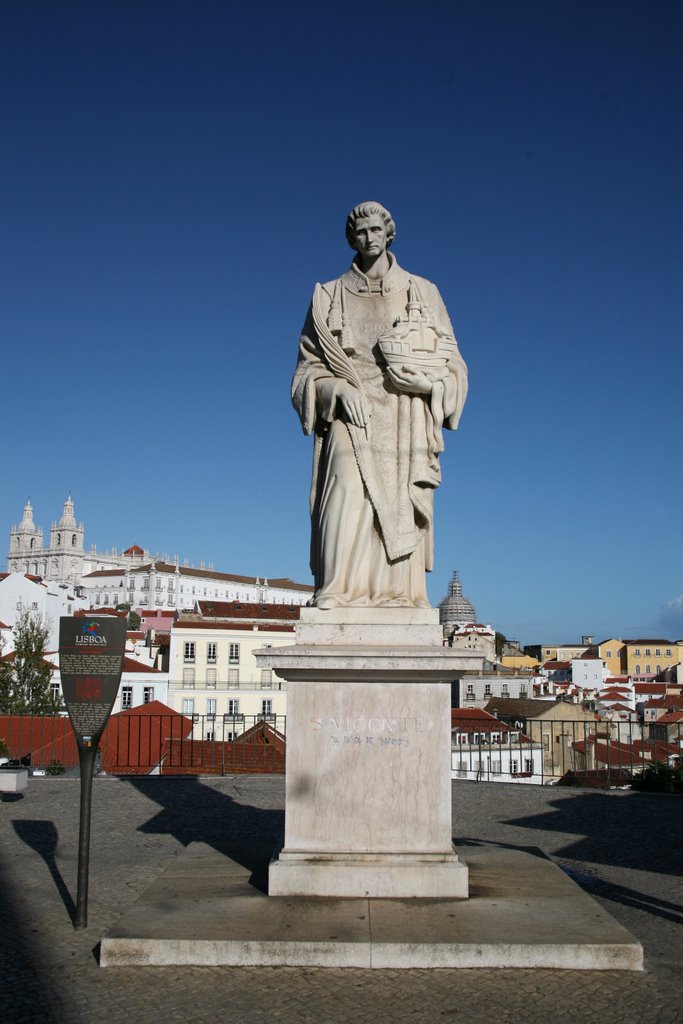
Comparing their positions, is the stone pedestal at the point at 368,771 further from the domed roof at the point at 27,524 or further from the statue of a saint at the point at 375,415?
the domed roof at the point at 27,524

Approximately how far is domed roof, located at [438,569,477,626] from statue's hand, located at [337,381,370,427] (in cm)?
12577

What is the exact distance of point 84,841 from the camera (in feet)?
17.3

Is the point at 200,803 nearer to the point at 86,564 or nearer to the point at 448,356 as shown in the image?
the point at 448,356

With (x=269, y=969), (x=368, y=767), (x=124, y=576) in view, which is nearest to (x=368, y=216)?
(x=368, y=767)

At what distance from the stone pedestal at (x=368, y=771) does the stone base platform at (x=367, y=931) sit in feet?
0.51

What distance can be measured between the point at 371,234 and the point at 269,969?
460 centimetres

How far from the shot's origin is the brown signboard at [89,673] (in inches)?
210

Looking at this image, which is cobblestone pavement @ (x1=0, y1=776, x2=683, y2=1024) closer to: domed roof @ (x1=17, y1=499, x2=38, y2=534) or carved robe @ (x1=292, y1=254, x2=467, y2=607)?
carved robe @ (x1=292, y1=254, x2=467, y2=607)

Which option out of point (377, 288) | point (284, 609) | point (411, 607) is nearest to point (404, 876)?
point (411, 607)

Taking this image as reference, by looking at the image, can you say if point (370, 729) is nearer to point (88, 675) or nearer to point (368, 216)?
point (88, 675)

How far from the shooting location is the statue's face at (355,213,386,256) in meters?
6.02

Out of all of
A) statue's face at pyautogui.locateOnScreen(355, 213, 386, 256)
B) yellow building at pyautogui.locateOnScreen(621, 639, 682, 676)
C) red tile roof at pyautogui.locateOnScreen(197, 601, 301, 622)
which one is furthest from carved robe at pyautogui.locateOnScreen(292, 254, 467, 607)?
yellow building at pyautogui.locateOnScreen(621, 639, 682, 676)

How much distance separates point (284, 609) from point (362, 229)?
6283 centimetres

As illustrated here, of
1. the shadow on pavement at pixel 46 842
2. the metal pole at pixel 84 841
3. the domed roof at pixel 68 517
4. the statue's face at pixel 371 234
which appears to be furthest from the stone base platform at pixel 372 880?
the domed roof at pixel 68 517
